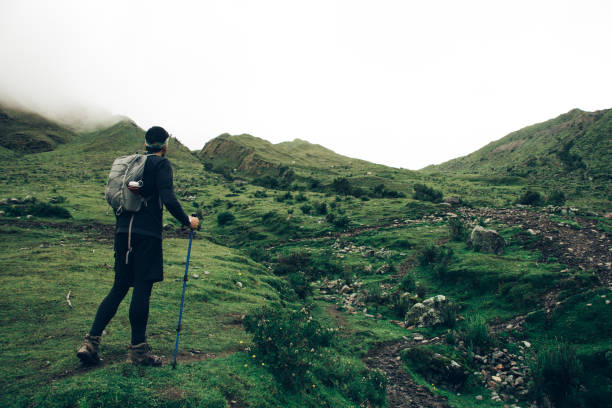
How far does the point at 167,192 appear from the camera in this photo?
17.6 ft

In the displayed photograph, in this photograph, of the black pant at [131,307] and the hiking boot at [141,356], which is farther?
the hiking boot at [141,356]

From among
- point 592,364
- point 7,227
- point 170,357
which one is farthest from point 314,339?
point 7,227

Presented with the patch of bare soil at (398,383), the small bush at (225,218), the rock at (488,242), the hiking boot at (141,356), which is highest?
the rock at (488,242)

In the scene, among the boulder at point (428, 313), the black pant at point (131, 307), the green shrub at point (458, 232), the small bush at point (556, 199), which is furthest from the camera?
the small bush at point (556, 199)

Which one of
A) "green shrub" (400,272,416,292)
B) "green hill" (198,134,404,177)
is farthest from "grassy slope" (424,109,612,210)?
"green hill" (198,134,404,177)

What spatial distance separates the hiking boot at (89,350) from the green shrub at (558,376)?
10.1 metres

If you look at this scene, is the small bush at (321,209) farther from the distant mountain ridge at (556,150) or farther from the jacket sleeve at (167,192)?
the distant mountain ridge at (556,150)

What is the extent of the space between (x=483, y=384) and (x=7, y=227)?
22243 mm

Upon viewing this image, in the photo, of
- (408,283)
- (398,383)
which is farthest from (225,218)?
(398,383)

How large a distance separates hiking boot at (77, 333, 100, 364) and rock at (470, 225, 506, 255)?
18.7m

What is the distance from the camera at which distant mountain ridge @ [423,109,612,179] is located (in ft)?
170

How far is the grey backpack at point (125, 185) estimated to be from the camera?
5265 millimetres

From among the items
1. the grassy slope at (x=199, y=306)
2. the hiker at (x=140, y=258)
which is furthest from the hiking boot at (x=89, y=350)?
the grassy slope at (x=199, y=306)

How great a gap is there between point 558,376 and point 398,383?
3.99m
